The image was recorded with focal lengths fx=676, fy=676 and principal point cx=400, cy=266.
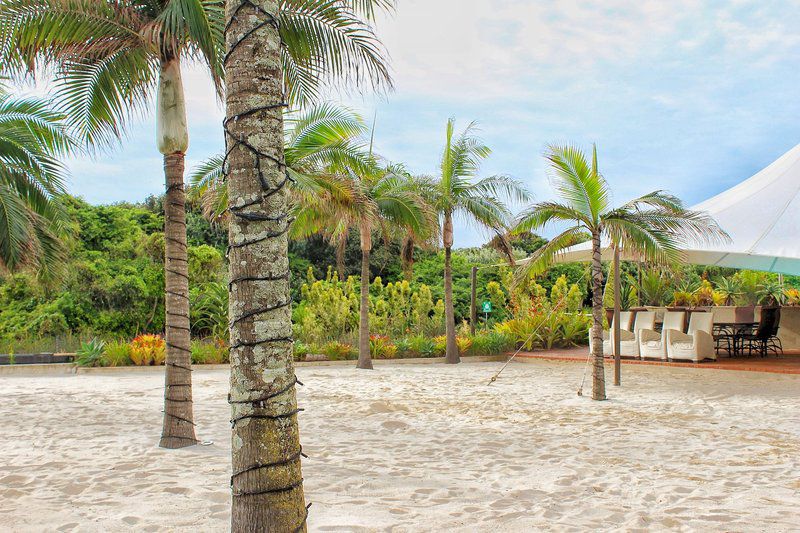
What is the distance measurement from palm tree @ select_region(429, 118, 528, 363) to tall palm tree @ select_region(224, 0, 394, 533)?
1388 centimetres

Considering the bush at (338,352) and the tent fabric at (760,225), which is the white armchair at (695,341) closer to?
the tent fabric at (760,225)

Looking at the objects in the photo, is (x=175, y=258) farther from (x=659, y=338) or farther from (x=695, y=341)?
(x=659, y=338)

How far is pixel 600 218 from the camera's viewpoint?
10.3m

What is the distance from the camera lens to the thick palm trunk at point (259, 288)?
298cm

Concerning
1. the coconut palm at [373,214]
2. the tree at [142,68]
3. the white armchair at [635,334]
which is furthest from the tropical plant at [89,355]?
the white armchair at [635,334]

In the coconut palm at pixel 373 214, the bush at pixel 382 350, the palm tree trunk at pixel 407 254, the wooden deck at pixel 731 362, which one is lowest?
the wooden deck at pixel 731 362

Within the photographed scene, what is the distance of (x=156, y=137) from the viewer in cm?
718

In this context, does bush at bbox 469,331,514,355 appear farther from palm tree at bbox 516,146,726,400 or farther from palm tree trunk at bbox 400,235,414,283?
palm tree at bbox 516,146,726,400

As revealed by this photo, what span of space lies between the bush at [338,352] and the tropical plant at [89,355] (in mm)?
5423

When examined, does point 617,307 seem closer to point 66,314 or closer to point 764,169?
point 764,169

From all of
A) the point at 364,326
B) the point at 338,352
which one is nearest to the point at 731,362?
the point at 364,326

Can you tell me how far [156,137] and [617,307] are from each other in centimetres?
846

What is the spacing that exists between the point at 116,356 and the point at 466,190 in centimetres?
941

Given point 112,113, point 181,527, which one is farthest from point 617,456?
point 112,113
